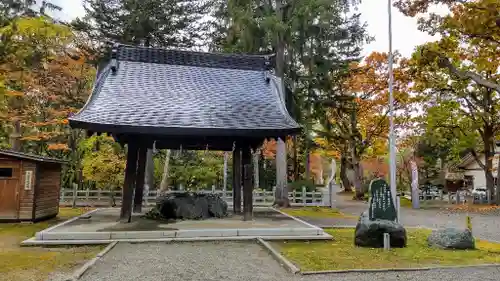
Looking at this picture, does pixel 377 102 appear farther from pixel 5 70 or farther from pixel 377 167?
pixel 5 70

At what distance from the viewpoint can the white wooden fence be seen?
18781 millimetres

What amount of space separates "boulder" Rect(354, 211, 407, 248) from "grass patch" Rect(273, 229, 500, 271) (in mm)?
218

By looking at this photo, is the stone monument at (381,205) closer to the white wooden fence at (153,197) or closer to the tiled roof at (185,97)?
the tiled roof at (185,97)

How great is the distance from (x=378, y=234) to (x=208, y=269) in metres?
4.18

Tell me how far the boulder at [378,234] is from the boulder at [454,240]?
0.84m

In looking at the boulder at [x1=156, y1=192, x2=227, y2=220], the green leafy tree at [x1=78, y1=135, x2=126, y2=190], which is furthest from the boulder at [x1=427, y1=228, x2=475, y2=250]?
the green leafy tree at [x1=78, y1=135, x2=126, y2=190]

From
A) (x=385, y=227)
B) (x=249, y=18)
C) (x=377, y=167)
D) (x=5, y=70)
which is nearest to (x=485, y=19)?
(x=385, y=227)

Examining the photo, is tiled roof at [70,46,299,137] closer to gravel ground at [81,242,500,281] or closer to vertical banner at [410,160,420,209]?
gravel ground at [81,242,500,281]

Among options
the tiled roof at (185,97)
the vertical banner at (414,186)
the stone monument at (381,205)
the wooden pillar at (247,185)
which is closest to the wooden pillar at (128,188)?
the tiled roof at (185,97)

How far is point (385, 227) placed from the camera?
336 inches

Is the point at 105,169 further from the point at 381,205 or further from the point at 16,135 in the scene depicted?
the point at 381,205

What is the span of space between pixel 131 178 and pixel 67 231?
2.13m

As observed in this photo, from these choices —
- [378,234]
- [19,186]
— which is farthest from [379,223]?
[19,186]

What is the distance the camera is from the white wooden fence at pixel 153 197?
18781 mm
